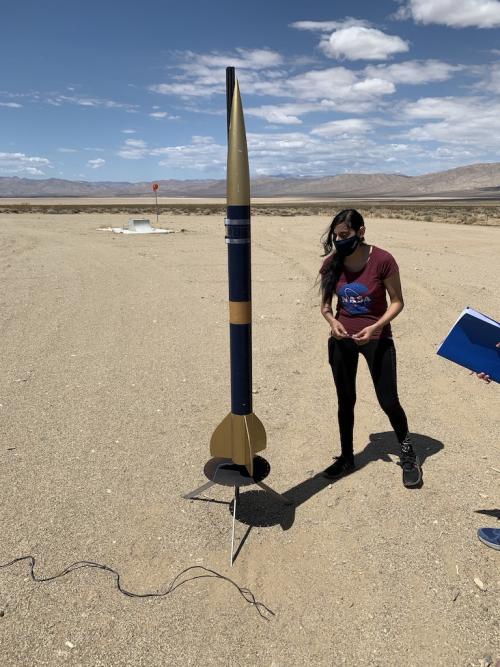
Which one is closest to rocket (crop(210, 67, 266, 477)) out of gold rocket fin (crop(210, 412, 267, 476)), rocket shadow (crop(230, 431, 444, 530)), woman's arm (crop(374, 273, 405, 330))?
gold rocket fin (crop(210, 412, 267, 476))

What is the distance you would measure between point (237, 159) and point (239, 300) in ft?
3.00

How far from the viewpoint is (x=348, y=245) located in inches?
145

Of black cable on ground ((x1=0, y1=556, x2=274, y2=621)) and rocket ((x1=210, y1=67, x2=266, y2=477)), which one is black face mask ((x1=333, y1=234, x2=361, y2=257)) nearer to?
rocket ((x1=210, y1=67, x2=266, y2=477))

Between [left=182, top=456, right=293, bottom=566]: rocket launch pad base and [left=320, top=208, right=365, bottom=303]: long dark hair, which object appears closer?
[left=320, top=208, right=365, bottom=303]: long dark hair

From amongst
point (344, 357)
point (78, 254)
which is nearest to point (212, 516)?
point (344, 357)

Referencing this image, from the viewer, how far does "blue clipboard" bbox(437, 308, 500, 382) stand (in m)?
3.21

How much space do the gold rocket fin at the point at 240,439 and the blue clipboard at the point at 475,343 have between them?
4.74 ft

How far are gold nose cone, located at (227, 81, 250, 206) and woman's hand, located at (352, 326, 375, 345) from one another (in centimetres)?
126

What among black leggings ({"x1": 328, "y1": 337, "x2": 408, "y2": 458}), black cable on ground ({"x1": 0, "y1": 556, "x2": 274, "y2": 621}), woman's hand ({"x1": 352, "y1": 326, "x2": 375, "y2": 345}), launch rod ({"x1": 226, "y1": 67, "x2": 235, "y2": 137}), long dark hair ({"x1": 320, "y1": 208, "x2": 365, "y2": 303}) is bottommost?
black cable on ground ({"x1": 0, "y1": 556, "x2": 274, "y2": 621})

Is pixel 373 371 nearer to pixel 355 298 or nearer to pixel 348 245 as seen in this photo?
pixel 355 298

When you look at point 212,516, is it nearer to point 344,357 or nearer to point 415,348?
point 344,357

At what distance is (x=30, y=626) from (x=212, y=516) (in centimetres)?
144

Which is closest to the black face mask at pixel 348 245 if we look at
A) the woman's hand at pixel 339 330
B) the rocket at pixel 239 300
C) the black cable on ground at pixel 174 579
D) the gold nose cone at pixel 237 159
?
the woman's hand at pixel 339 330

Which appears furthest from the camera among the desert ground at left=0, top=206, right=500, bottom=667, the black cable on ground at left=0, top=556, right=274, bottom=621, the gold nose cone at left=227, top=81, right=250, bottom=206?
the gold nose cone at left=227, top=81, right=250, bottom=206
